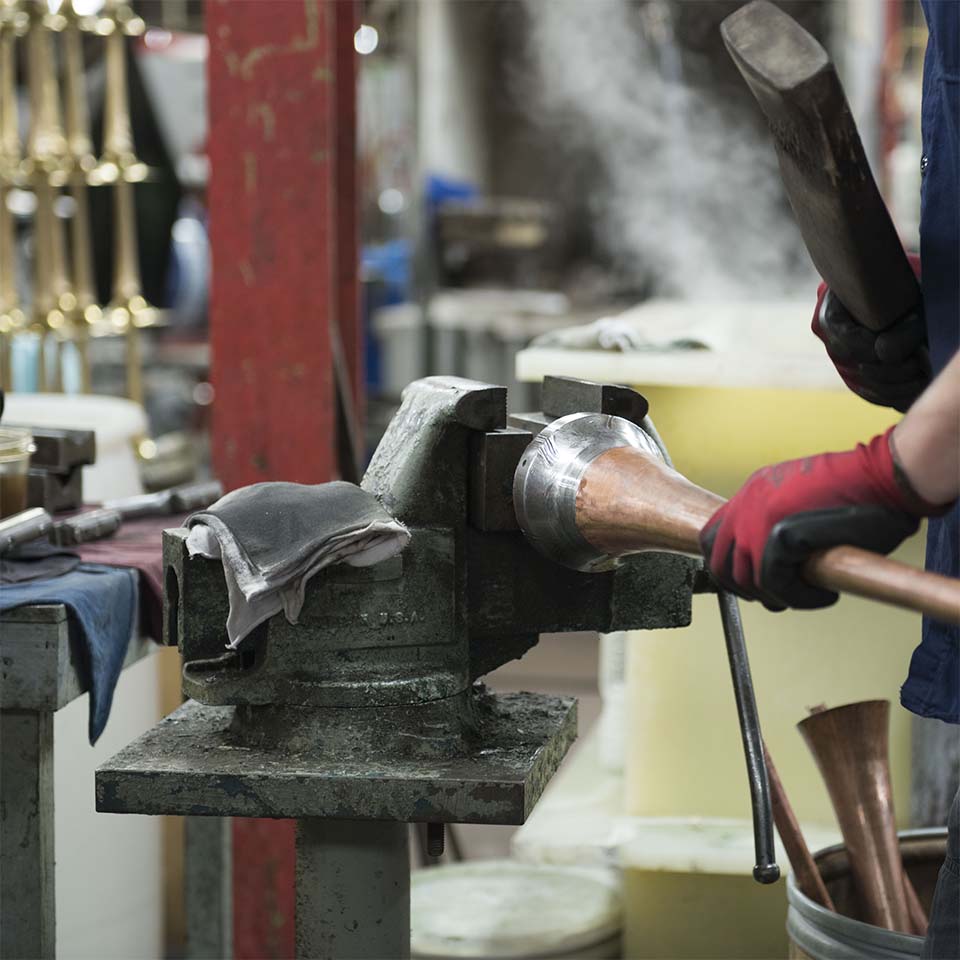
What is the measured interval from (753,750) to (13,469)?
1.13 m

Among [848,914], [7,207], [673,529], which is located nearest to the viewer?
[673,529]

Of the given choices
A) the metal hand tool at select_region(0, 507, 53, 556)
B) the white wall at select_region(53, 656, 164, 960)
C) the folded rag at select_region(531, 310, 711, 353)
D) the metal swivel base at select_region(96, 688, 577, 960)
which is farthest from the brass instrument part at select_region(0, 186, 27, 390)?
the metal swivel base at select_region(96, 688, 577, 960)

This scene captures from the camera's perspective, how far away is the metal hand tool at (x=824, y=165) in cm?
136

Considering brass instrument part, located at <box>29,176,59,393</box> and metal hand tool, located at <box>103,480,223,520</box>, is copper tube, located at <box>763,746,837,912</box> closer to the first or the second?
metal hand tool, located at <box>103,480,223,520</box>

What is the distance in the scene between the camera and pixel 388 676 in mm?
1610

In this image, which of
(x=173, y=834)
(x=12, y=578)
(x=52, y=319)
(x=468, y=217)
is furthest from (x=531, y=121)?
(x=12, y=578)

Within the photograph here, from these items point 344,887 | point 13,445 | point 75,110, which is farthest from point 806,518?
point 75,110

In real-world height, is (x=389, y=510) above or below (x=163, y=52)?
below

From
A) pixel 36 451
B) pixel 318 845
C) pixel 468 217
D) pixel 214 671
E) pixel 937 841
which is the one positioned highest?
pixel 468 217

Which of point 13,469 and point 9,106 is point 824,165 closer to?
point 13,469

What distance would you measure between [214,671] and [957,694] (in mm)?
747

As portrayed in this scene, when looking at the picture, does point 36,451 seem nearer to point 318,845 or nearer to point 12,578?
point 12,578

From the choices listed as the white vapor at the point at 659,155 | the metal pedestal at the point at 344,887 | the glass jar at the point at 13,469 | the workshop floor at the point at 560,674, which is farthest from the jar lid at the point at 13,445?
the white vapor at the point at 659,155

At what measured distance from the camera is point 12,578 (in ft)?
6.36
